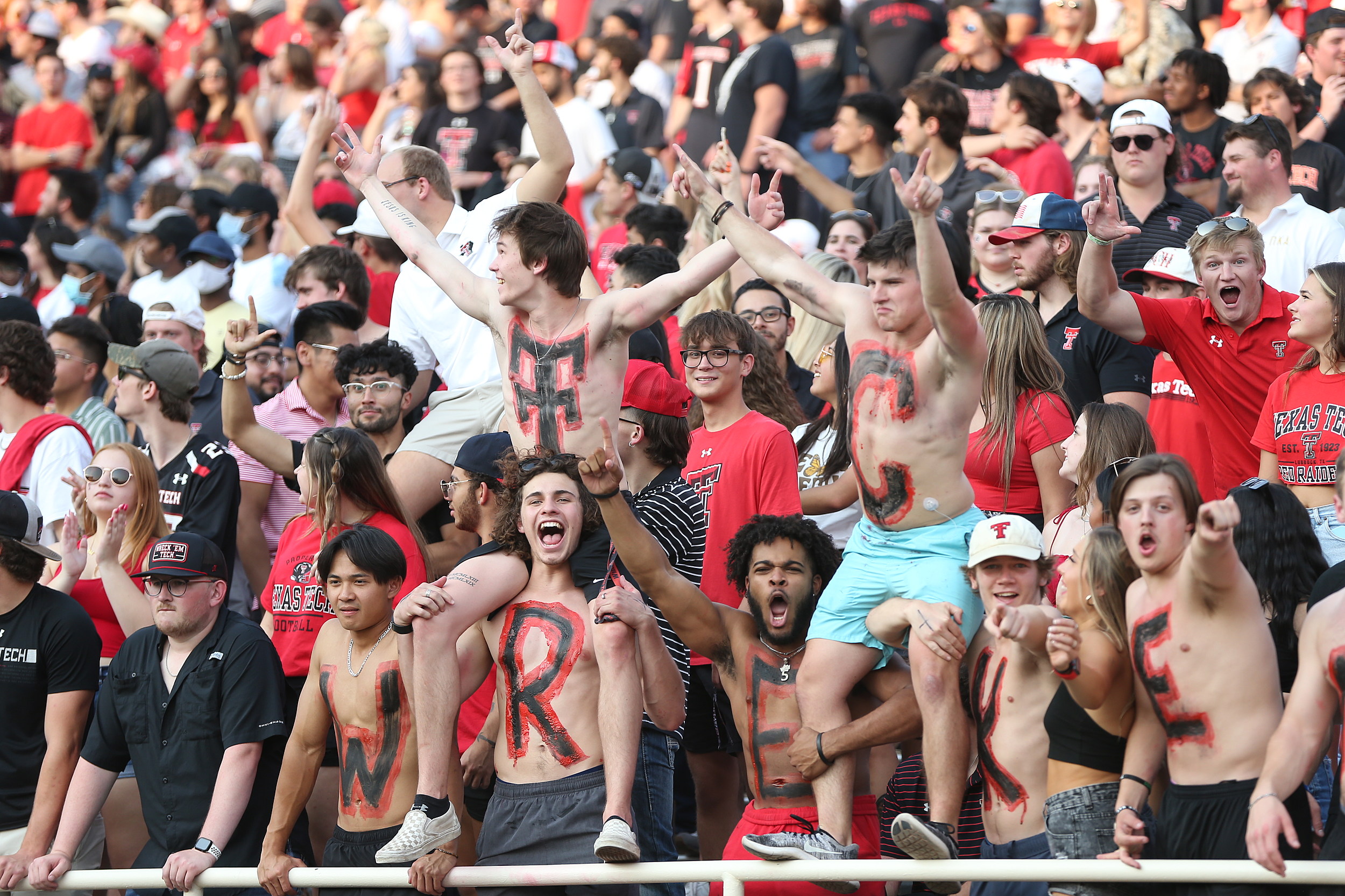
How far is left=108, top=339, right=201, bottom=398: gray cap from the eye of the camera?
778cm

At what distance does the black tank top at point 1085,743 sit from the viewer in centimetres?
485

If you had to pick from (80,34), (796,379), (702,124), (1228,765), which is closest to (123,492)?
(796,379)

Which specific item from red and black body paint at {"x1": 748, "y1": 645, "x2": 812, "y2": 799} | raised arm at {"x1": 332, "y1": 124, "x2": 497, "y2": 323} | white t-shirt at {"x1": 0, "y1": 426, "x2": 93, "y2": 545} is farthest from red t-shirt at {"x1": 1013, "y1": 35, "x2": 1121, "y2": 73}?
white t-shirt at {"x1": 0, "y1": 426, "x2": 93, "y2": 545}

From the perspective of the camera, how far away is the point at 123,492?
7078 millimetres

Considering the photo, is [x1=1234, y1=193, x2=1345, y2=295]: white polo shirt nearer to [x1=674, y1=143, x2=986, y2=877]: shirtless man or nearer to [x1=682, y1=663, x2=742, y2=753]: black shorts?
[x1=674, y1=143, x2=986, y2=877]: shirtless man

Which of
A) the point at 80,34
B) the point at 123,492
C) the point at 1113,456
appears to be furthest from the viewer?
the point at 80,34

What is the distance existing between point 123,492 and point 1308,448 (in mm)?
5118

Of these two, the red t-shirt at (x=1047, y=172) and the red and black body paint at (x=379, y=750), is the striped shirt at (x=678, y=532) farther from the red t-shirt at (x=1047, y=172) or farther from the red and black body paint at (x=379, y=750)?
the red t-shirt at (x=1047, y=172)

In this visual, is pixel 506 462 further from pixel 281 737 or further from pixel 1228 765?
pixel 1228 765

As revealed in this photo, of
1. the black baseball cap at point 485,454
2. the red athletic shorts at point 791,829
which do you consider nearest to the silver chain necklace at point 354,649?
the black baseball cap at point 485,454

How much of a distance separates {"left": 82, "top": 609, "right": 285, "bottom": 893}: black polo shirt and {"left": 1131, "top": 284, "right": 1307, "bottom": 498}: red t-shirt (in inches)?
157

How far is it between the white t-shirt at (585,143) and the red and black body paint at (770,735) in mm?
6870

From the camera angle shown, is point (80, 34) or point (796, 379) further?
point (80, 34)

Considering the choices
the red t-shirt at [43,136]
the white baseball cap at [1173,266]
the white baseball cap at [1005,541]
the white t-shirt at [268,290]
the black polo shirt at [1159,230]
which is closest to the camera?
the white baseball cap at [1005,541]
